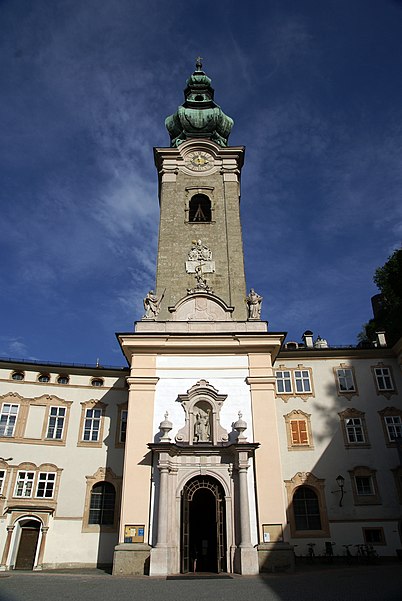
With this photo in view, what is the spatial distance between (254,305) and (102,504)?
480 inches

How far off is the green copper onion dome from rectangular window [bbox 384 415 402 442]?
1963 centimetres

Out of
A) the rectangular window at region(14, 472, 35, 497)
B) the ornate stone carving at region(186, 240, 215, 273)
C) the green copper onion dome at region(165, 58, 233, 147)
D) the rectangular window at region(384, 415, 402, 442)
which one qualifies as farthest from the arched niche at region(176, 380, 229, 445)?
the green copper onion dome at region(165, 58, 233, 147)

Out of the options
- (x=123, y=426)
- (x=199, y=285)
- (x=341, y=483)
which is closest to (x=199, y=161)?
(x=199, y=285)

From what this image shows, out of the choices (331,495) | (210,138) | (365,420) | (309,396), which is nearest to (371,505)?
(331,495)

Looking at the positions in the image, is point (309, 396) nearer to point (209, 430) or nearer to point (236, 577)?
point (209, 430)

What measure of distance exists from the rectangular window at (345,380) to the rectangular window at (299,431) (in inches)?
113

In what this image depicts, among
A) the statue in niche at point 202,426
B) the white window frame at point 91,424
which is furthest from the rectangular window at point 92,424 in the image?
the statue in niche at point 202,426

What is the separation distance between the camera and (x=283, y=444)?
919 inches

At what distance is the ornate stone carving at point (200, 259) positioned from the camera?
81.9 ft

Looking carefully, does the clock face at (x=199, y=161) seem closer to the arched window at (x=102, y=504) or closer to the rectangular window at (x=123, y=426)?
the rectangular window at (x=123, y=426)

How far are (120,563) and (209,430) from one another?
580cm

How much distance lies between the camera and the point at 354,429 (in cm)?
2356

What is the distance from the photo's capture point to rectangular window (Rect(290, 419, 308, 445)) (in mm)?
23469

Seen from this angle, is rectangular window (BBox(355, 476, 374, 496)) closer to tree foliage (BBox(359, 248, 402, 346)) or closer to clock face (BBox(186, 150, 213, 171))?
tree foliage (BBox(359, 248, 402, 346))
